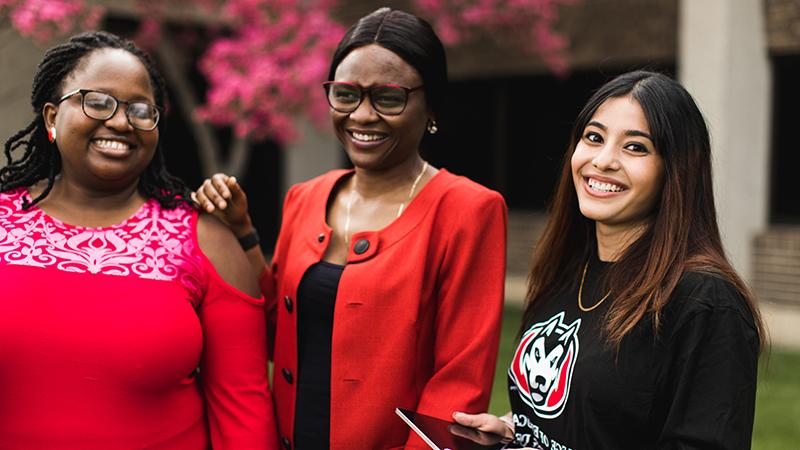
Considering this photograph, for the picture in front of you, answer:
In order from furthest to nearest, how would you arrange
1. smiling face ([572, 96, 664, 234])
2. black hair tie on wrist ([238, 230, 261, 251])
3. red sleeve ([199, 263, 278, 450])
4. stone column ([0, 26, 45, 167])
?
stone column ([0, 26, 45, 167]), black hair tie on wrist ([238, 230, 261, 251]), red sleeve ([199, 263, 278, 450]), smiling face ([572, 96, 664, 234])

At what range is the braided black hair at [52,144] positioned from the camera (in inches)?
93.4

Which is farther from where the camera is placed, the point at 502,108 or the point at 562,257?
the point at 502,108

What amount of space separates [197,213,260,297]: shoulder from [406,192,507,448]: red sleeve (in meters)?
0.56

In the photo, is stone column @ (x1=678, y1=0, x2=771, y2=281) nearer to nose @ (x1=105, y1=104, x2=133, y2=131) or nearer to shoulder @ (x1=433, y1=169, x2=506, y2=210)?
shoulder @ (x1=433, y1=169, x2=506, y2=210)

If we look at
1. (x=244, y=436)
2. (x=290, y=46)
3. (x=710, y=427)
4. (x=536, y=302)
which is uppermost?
(x=290, y=46)

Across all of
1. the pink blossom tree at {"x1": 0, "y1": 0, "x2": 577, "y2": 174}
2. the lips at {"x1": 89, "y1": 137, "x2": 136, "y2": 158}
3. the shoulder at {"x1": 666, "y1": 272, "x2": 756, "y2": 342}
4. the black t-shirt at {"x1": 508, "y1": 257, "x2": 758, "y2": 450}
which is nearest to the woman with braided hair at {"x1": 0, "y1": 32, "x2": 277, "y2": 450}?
the lips at {"x1": 89, "y1": 137, "x2": 136, "y2": 158}

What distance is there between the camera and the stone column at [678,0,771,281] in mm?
8508

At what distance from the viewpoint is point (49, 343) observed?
84.8 inches

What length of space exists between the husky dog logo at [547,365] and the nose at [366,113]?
737 millimetres

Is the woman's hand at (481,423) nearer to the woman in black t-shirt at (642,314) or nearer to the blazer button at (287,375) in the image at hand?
the woman in black t-shirt at (642,314)

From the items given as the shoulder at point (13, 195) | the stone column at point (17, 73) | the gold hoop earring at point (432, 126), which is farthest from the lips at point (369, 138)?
the stone column at point (17, 73)

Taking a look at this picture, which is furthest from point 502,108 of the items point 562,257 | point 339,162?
point 562,257

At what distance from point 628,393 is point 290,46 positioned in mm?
6518

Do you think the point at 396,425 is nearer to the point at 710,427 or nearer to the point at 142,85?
the point at 710,427
